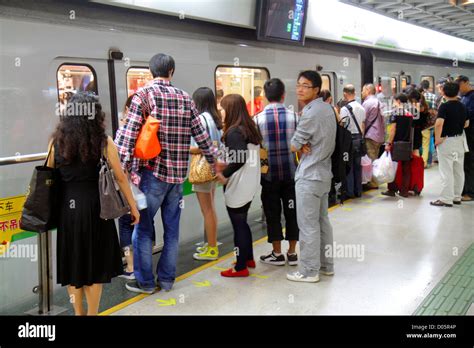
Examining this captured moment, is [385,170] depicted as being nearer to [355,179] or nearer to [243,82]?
[355,179]

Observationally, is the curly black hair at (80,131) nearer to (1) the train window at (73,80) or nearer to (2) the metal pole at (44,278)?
(2) the metal pole at (44,278)

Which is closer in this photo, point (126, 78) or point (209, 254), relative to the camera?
point (126, 78)

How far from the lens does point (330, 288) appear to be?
3.83 meters

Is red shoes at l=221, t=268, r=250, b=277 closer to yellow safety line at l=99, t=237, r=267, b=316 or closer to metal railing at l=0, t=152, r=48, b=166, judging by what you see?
yellow safety line at l=99, t=237, r=267, b=316

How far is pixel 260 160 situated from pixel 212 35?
192 cm

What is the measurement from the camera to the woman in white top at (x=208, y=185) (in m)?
4.25

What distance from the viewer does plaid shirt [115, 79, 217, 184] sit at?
336 centimetres

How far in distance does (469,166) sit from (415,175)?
2.38ft

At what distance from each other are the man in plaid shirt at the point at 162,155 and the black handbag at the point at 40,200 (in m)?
0.63

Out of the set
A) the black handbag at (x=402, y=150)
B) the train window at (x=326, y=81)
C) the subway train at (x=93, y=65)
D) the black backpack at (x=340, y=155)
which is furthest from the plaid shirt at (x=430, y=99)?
the black backpack at (x=340, y=155)

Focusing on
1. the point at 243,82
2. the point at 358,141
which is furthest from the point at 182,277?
the point at 358,141

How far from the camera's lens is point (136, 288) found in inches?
149

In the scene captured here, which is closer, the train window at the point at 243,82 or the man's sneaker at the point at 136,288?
the man's sneaker at the point at 136,288

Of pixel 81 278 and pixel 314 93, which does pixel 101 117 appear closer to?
pixel 81 278
